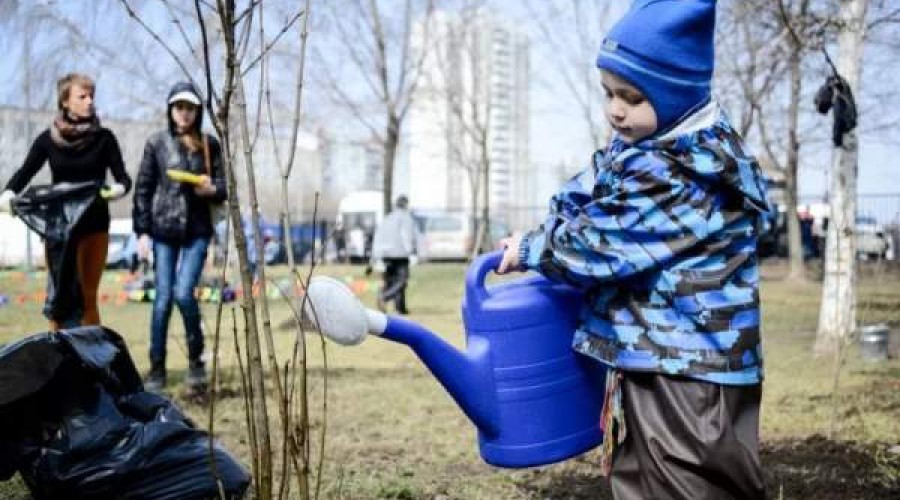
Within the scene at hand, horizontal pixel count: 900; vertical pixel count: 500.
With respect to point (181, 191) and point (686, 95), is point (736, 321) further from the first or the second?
point (181, 191)

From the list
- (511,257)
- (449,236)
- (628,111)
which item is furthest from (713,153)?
(449,236)

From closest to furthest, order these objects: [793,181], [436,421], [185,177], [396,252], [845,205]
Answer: [436,421]
[185,177]
[845,205]
[396,252]
[793,181]

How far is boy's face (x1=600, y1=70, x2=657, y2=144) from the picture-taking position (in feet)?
6.42

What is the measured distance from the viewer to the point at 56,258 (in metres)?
4.41

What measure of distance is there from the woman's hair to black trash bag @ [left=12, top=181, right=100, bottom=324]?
39cm

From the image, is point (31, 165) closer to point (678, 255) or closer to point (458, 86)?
point (678, 255)

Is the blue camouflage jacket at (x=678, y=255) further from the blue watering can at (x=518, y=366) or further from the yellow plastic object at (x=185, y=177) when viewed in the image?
the yellow plastic object at (x=185, y=177)

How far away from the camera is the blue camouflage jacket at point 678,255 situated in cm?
187

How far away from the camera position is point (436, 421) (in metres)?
4.38

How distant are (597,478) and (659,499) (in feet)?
4.50

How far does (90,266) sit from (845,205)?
4871 mm

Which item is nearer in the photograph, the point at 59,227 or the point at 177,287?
the point at 59,227

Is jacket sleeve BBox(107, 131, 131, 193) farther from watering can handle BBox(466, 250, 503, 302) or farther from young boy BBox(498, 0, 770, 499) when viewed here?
young boy BBox(498, 0, 770, 499)

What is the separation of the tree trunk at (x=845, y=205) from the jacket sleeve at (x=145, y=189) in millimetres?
4378
